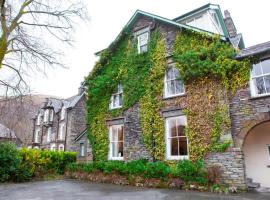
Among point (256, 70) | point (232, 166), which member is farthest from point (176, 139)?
point (256, 70)

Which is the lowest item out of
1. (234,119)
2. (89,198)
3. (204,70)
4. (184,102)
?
(89,198)

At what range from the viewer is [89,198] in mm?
9016

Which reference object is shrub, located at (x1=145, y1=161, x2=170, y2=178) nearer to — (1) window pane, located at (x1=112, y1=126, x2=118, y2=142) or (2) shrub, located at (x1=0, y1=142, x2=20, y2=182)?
(1) window pane, located at (x1=112, y1=126, x2=118, y2=142)

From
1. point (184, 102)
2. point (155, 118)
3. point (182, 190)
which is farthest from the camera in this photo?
point (155, 118)

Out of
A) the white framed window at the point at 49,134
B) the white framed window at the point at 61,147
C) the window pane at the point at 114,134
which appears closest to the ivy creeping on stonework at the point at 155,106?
the window pane at the point at 114,134

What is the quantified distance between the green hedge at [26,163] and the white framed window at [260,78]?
1436cm

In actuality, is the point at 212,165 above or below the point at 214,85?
below

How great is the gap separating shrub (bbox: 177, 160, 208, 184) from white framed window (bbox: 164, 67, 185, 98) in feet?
13.4

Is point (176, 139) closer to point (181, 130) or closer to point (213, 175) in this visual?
point (181, 130)

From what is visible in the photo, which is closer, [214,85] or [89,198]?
[89,198]

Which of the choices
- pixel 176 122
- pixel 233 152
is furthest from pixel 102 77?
pixel 233 152

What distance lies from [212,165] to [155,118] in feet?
13.7

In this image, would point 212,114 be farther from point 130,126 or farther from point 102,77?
point 102,77

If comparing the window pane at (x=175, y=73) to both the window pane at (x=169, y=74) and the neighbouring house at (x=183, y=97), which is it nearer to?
the neighbouring house at (x=183, y=97)
